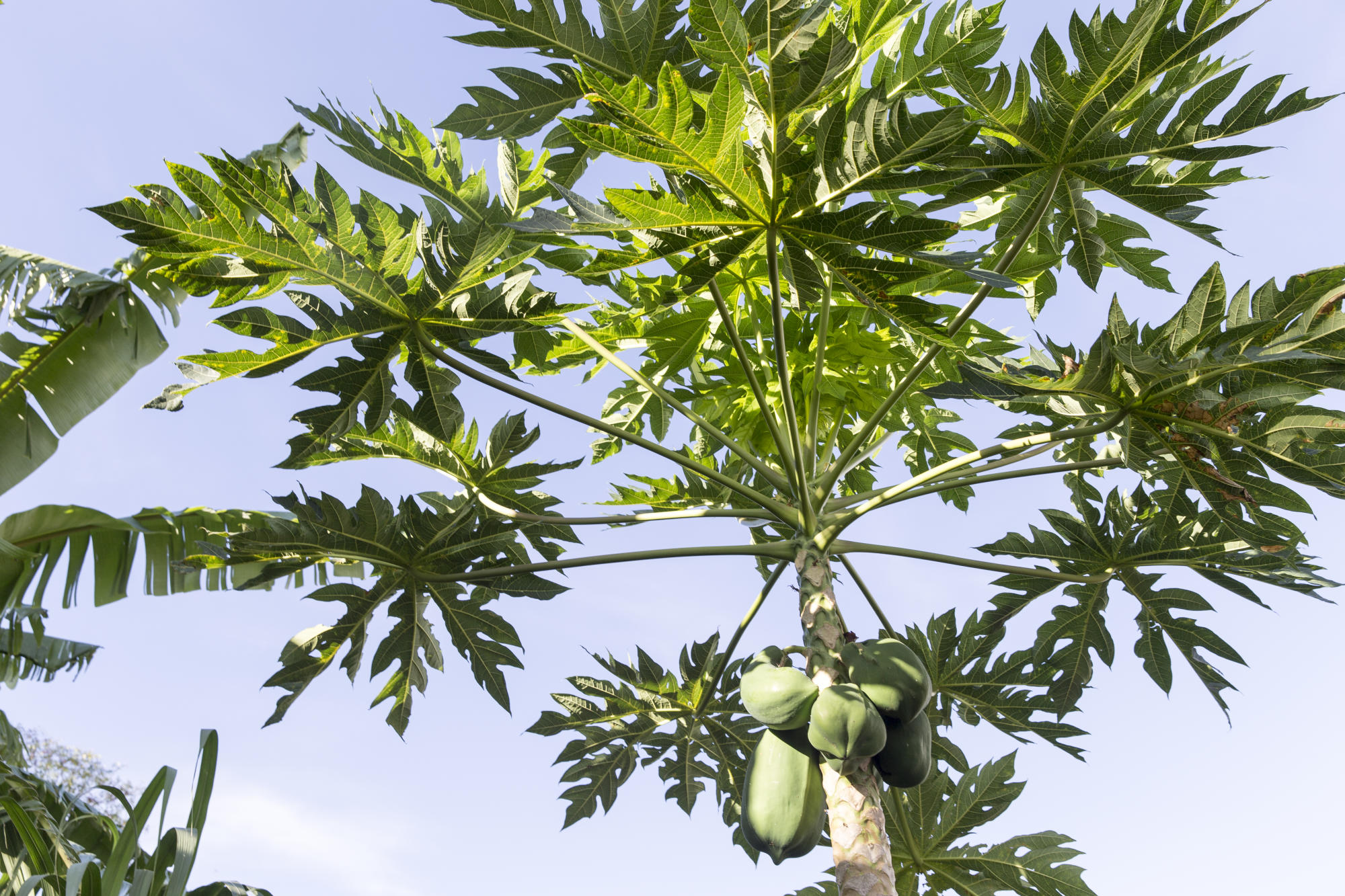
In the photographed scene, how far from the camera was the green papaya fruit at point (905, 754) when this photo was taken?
2057 mm

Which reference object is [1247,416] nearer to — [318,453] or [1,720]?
[318,453]

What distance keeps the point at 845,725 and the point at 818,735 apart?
2.9 inches

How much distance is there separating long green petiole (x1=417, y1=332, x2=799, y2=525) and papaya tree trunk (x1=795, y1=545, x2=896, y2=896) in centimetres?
39

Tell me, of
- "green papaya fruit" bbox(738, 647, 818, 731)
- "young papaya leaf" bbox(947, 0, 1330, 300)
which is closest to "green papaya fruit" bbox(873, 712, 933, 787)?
"green papaya fruit" bbox(738, 647, 818, 731)

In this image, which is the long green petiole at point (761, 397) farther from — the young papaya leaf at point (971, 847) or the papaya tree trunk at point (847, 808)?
the young papaya leaf at point (971, 847)

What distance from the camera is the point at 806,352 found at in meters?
3.18

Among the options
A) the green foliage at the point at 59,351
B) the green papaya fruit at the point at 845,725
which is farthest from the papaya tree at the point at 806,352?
the green foliage at the point at 59,351

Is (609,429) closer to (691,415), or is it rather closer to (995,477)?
(691,415)

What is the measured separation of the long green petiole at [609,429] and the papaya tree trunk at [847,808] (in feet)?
1.29

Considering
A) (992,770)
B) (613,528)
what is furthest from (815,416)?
(992,770)

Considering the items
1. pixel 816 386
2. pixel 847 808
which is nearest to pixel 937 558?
pixel 816 386

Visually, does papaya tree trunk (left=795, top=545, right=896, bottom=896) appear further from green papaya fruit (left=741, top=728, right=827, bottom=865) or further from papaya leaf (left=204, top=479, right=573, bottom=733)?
papaya leaf (left=204, top=479, right=573, bottom=733)

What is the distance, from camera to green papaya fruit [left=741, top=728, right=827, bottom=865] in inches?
76.9

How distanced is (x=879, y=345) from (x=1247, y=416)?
1.28m
